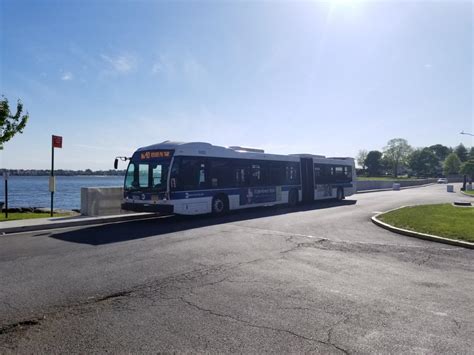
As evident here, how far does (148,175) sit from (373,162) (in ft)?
479

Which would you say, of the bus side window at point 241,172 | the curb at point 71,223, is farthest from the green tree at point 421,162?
the curb at point 71,223

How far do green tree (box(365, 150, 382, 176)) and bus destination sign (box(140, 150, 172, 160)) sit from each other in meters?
144

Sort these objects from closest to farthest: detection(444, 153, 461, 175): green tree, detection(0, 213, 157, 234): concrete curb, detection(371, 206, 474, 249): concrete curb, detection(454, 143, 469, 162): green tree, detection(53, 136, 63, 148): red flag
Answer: detection(371, 206, 474, 249): concrete curb < detection(0, 213, 157, 234): concrete curb < detection(53, 136, 63, 148): red flag < detection(444, 153, 461, 175): green tree < detection(454, 143, 469, 162): green tree

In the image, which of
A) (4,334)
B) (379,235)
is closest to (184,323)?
(4,334)

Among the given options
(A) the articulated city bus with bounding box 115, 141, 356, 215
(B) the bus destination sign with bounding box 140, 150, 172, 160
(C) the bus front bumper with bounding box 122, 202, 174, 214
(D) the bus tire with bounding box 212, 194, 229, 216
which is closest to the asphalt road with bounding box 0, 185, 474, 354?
(C) the bus front bumper with bounding box 122, 202, 174, 214

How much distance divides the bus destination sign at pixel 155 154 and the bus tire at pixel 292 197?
9190 mm

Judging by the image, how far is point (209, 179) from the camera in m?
16.7

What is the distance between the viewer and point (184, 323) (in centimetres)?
458

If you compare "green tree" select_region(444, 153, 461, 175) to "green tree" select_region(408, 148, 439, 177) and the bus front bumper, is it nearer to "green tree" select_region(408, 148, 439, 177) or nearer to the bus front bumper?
"green tree" select_region(408, 148, 439, 177)

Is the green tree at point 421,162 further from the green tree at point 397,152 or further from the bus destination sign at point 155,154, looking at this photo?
the bus destination sign at point 155,154

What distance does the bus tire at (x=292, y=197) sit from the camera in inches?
883

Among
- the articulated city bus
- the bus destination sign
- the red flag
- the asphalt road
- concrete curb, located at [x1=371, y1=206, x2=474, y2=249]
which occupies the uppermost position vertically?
the red flag

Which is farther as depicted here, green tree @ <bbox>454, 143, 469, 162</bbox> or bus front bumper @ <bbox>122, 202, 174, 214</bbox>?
green tree @ <bbox>454, 143, 469, 162</bbox>

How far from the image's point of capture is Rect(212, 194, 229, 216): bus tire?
1689 cm
